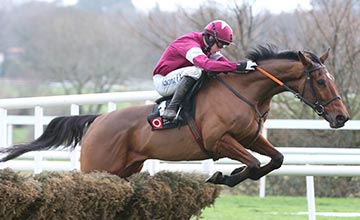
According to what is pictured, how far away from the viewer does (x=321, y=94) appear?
6.84 m

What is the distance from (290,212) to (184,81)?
8.69ft

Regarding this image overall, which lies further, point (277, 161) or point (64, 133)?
point (64, 133)

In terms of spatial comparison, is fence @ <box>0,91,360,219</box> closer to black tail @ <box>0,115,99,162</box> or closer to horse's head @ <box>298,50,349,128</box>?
black tail @ <box>0,115,99,162</box>

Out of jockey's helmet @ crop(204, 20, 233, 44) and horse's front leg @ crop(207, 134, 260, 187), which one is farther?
jockey's helmet @ crop(204, 20, 233, 44)

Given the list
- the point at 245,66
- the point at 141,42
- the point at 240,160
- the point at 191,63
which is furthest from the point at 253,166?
the point at 141,42

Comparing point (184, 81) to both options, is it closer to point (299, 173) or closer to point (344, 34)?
point (299, 173)

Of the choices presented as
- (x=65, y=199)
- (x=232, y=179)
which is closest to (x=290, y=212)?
(x=232, y=179)

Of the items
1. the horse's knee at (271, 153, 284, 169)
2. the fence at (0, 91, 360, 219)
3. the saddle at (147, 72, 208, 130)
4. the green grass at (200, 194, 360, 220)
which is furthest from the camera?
the green grass at (200, 194, 360, 220)

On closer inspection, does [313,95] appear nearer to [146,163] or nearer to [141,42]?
[146,163]

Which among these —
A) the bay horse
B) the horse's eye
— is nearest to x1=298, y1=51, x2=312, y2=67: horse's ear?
the bay horse

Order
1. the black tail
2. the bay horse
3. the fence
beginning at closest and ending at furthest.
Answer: the bay horse < the fence < the black tail

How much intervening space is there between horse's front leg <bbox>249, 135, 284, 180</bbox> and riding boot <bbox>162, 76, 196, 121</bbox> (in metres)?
0.71

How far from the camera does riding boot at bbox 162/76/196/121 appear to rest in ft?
23.3

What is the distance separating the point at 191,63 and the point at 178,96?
0.37 meters
